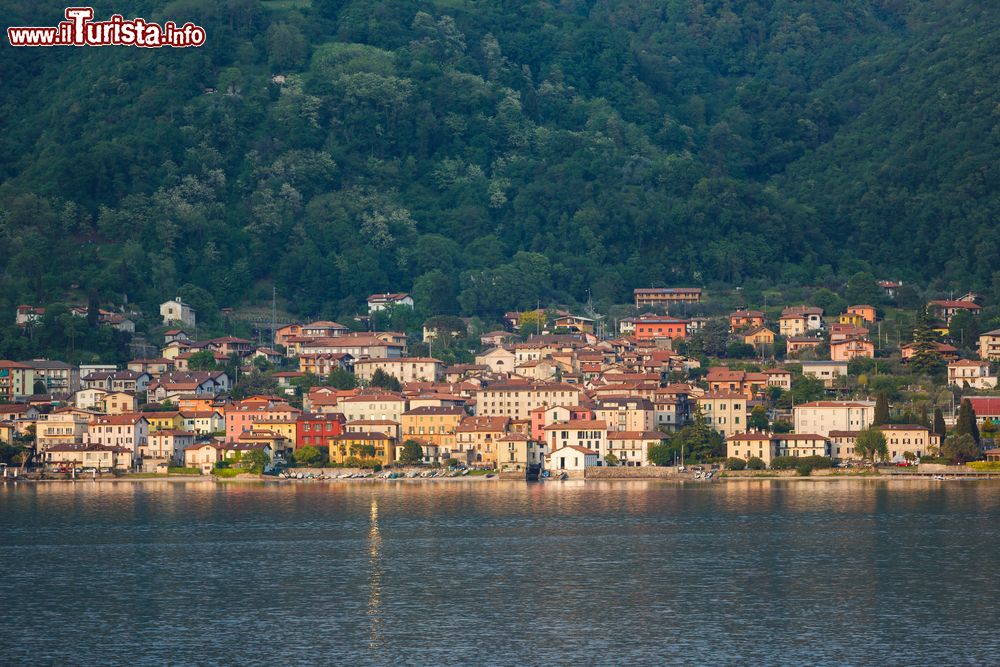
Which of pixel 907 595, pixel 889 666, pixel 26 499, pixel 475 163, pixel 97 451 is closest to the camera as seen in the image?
pixel 889 666

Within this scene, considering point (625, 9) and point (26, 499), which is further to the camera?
point (625, 9)

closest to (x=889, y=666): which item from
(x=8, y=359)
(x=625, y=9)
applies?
(x=8, y=359)

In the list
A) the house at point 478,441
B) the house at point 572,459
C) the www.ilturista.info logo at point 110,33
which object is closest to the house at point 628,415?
the house at point 572,459

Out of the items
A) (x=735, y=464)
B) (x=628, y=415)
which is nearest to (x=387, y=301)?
(x=628, y=415)

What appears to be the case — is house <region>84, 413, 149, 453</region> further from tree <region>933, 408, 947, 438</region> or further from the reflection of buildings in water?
tree <region>933, 408, 947, 438</region>

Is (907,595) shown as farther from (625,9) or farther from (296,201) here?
(625,9)

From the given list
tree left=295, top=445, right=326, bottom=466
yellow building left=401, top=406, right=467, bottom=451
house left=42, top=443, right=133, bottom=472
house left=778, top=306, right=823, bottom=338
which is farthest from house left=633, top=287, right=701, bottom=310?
house left=42, top=443, right=133, bottom=472

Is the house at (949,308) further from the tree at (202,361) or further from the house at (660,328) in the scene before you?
the tree at (202,361)

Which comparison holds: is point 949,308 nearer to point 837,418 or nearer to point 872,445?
point 837,418
